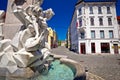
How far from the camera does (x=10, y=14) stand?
657 centimetres

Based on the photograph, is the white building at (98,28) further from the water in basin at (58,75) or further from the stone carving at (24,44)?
the stone carving at (24,44)

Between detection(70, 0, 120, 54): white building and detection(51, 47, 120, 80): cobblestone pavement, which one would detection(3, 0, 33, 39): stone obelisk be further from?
detection(70, 0, 120, 54): white building

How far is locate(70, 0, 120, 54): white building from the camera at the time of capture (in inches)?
1273

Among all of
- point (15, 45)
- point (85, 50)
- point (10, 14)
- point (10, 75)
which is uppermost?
point (10, 14)

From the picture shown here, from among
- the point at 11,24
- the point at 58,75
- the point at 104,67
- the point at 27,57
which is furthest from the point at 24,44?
the point at 104,67

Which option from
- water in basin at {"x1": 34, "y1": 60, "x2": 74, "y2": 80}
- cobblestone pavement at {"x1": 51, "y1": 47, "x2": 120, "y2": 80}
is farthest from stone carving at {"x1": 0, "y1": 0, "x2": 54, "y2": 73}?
cobblestone pavement at {"x1": 51, "y1": 47, "x2": 120, "y2": 80}

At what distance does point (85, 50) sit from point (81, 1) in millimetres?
11769

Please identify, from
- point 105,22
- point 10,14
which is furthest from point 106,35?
point 10,14

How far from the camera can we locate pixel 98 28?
1300 inches

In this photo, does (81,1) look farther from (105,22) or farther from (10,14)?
(10,14)

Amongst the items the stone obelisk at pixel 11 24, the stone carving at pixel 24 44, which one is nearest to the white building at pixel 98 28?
the stone obelisk at pixel 11 24

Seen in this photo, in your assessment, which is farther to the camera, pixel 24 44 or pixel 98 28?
pixel 98 28

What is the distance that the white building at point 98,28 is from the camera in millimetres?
32344

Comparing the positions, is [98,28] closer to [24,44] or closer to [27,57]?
[24,44]
